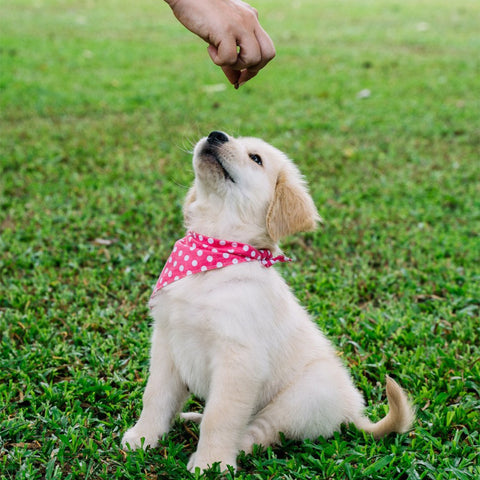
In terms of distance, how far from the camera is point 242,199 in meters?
2.76

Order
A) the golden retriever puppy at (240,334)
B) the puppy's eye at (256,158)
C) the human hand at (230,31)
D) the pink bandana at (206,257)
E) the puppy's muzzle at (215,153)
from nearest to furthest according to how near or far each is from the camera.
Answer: the human hand at (230,31) → the golden retriever puppy at (240,334) → the pink bandana at (206,257) → the puppy's muzzle at (215,153) → the puppy's eye at (256,158)

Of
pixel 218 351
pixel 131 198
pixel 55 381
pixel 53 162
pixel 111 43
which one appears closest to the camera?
pixel 218 351

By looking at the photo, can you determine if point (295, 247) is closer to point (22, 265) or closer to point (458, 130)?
point (22, 265)

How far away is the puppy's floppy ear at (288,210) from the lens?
272 centimetres

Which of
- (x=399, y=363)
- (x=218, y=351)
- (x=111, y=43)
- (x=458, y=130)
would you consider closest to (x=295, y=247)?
(x=399, y=363)

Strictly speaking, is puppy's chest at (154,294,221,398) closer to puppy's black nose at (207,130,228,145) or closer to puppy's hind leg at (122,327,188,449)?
puppy's hind leg at (122,327,188,449)

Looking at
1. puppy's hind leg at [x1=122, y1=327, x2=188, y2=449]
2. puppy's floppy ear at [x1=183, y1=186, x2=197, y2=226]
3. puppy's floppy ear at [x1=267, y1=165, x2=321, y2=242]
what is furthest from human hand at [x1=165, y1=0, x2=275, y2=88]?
puppy's hind leg at [x1=122, y1=327, x2=188, y2=449]

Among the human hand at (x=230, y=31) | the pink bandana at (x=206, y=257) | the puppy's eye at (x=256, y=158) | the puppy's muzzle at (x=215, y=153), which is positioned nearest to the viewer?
the human hand at (x=230, y=31)

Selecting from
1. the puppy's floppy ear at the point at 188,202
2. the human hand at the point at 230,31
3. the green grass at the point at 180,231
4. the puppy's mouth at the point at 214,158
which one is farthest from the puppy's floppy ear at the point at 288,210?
the green grass at the point at 180,231

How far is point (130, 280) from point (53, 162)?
93.6 inches

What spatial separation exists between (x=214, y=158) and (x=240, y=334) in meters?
0.77

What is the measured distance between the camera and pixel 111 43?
11.7 meters

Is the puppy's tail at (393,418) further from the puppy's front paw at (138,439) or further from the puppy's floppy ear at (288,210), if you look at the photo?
the puppy's front paw at (138,439)

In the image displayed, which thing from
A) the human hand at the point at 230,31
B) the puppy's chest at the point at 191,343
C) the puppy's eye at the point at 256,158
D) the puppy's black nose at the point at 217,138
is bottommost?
the puppy's chest at the point at 191,343
